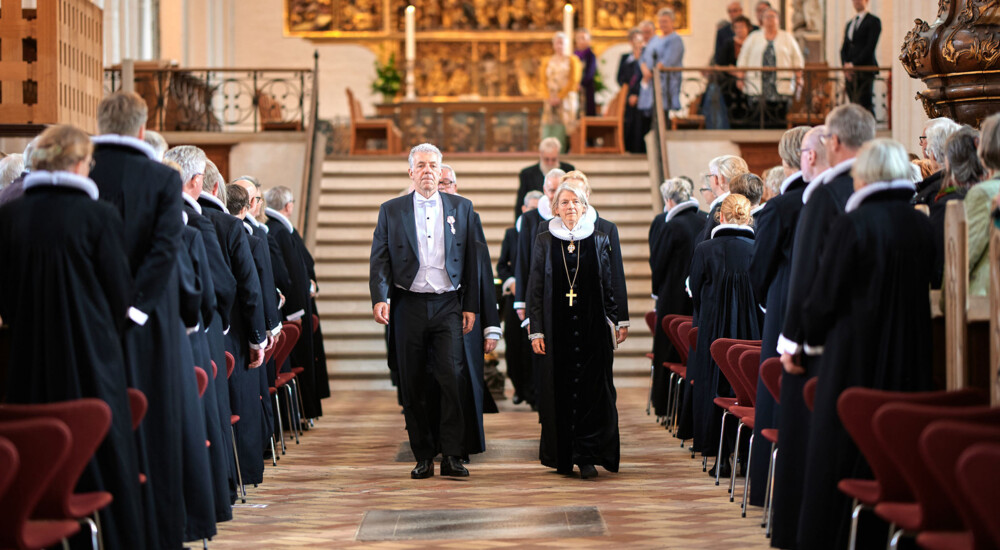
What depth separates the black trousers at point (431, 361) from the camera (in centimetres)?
749

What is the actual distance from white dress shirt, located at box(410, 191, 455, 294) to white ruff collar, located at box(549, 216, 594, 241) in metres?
0.65

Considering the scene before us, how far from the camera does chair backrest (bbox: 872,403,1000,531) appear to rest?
364 centimetres

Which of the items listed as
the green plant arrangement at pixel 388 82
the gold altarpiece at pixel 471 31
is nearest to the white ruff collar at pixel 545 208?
the green plant arrangement at pixel 388 82

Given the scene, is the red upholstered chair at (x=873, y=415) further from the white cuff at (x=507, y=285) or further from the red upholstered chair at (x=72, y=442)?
the white cuff at (x=507, y=285)

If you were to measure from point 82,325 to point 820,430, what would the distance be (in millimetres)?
2512

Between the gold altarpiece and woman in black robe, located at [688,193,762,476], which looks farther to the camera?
the gold altarpiece

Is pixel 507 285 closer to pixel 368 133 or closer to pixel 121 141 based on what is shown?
pixel 121 141

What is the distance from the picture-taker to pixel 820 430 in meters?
4.53

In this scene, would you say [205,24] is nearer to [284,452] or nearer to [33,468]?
[284,452]

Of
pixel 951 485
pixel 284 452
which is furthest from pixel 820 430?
pixel 284 452

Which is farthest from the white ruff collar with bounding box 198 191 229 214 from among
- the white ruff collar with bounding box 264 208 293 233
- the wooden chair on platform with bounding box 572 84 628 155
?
the wooden chair on platform with bounding box 572 84 628 155

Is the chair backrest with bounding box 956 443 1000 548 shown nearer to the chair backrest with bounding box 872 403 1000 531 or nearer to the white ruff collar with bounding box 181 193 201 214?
the chair backrest with bounding box 872 403 1000 531

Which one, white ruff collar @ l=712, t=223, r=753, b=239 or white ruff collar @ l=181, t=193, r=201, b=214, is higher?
white ruff collar @ l=181, t=193, r=201, b=214

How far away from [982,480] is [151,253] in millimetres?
2995
